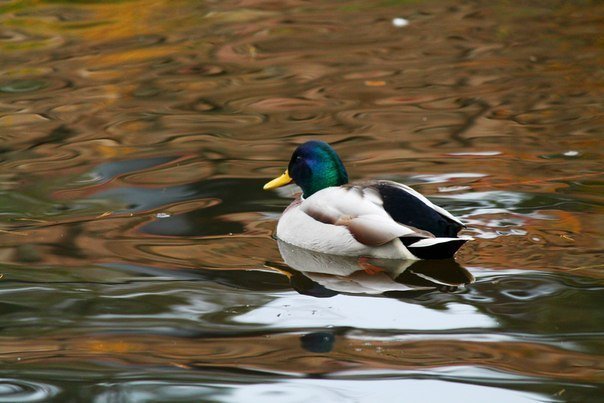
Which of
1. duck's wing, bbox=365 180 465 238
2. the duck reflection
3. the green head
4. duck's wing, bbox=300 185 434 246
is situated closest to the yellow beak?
the green head

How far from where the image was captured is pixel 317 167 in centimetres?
711

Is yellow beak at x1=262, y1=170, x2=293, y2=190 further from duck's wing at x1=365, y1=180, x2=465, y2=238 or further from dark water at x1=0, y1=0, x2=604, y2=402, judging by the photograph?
duck's wing at x1=365, y1=180, x2=465, y2=238

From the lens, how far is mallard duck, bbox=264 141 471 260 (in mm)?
6332

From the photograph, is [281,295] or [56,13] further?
[56,13]

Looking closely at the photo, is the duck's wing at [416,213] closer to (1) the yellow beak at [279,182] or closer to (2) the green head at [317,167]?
(2) the green head at [317,167]

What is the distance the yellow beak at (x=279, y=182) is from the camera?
731 centimetres

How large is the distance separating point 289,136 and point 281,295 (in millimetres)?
3231

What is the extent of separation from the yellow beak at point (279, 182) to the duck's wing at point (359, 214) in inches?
14.3

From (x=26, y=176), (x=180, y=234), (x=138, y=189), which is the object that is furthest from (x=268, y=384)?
(x=26, y=176)

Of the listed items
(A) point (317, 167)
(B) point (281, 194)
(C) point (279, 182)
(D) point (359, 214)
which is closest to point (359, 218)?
(D) point (359, 214)

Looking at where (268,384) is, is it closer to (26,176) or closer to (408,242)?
(408,242)

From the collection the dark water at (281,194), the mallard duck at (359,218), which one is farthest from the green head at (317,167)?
the dark water at (281,194)

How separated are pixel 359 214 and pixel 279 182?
92 cm

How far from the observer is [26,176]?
27.3 feet
